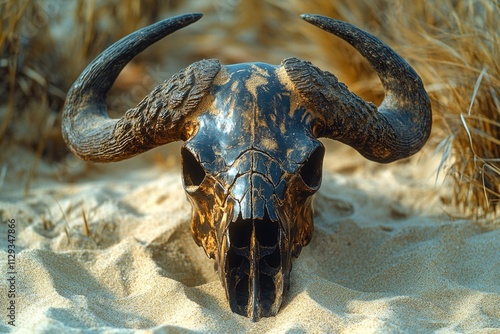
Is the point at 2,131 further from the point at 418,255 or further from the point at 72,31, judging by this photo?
the point at 418,255

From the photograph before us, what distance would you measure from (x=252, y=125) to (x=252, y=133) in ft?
0.15

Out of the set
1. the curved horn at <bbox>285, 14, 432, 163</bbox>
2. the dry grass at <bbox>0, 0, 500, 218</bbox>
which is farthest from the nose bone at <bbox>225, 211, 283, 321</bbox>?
the dry grass at <bbox>0, 0, 500, 218</bbox>

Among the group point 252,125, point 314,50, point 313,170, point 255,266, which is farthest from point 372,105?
point 314,50

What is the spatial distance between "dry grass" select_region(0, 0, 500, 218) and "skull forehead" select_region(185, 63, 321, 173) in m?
1.22

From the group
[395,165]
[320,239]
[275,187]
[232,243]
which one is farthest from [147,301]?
[395,165]

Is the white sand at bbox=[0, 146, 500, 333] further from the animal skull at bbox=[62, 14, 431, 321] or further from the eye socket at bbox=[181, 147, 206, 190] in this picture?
the eye socket at bbox=[181, 147, 206, 190]

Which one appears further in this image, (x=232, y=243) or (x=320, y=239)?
(x=320, y=239)

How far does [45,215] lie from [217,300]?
1.98m

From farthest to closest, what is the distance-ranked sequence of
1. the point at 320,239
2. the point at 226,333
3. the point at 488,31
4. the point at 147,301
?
the point at 488,31 < the point at 320,239 < the point at 147,301 < the point at 226,333

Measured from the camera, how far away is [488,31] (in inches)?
199

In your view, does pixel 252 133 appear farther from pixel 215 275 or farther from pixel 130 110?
pixel 215 275

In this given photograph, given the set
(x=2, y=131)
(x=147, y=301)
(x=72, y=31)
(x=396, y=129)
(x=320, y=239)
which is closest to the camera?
(x=147, y=301)

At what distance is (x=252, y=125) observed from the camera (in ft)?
11.8

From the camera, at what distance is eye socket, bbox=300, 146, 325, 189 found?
3738 mm
